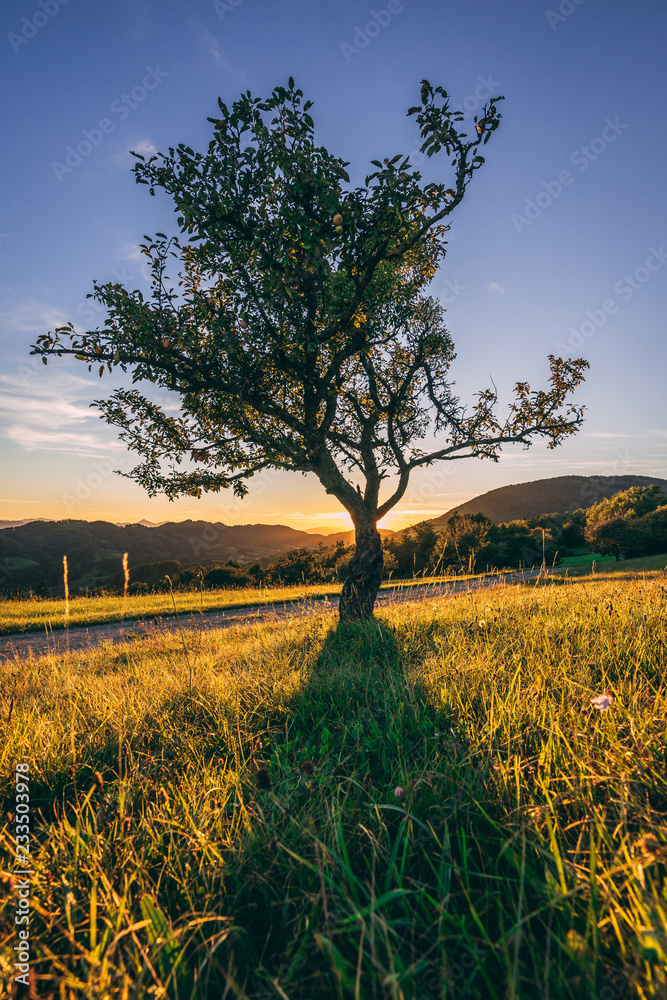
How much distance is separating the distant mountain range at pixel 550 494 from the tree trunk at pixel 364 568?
54.2 meters

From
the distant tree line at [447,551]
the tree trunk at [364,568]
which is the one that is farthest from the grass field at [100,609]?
the distant tree line at [447,551]

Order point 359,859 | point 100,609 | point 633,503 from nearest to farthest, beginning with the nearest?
point 359,859 < point 100,609 < point 633,503

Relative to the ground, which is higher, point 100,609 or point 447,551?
point 447,551

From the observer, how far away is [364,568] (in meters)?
9.05

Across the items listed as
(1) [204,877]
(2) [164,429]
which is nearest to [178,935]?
(1) [204,877]

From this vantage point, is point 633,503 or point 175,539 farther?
point 175,539

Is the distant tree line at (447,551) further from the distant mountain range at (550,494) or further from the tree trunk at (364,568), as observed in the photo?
the distant mountain range at (550,494)

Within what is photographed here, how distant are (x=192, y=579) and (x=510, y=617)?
82.3 ft

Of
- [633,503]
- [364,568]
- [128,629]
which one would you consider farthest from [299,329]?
[633,503]

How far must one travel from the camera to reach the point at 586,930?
1.30 meters

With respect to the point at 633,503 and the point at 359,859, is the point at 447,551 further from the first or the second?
the point at 359,859

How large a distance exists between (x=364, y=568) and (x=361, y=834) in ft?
23.7

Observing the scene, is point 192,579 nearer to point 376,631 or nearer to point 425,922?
point 376,631

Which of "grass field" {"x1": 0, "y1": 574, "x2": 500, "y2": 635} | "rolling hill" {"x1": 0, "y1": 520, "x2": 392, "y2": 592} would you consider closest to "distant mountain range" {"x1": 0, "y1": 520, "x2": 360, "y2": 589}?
"rolling hill" {"x1": 0, "y1": 520, "x2": 392, "y2": 592}
